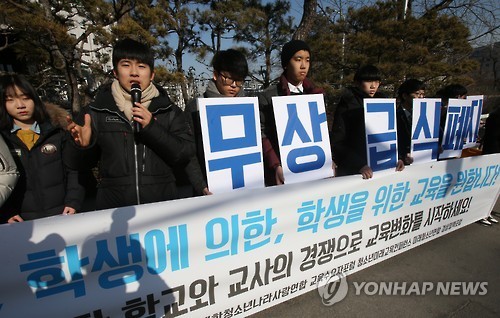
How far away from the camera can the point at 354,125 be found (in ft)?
8.43

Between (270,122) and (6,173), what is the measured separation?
181 centimetres

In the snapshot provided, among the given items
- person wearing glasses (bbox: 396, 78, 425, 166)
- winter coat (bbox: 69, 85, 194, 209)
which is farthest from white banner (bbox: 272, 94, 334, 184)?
person wearing glasses (bbox: 396, 78, 425, 166)

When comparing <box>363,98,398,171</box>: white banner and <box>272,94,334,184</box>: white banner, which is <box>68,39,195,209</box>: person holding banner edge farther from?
<box>363,98,398,171</box>: white banner

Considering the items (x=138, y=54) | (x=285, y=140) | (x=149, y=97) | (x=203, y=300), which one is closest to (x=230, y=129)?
(x=285, y=140)

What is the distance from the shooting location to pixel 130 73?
1615 millimetres

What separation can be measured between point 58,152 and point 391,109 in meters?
2.58

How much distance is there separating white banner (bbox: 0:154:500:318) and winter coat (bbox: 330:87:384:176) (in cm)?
44

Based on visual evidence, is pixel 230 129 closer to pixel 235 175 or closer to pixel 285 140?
pixel 235 175

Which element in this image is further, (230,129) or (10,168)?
(230,129)

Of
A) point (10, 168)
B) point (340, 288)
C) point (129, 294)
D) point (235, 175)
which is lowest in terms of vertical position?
point (340, 288)

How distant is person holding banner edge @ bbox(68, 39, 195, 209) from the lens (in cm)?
156

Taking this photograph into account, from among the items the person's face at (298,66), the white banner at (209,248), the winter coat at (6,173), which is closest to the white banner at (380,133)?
the white banner at (209,248)

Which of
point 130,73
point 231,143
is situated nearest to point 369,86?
point 231,143

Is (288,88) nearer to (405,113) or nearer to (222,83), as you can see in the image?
(222,83)
